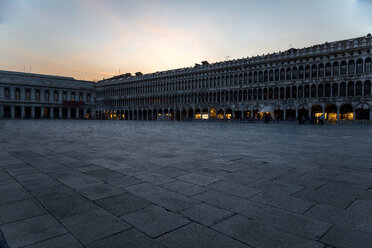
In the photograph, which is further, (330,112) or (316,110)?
(316,110)

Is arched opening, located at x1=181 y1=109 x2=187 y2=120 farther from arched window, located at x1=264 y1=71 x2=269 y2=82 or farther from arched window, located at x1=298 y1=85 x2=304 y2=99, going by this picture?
arched window, located at x1=298 y1=85 x2=304 y2=99

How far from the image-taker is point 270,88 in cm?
5447

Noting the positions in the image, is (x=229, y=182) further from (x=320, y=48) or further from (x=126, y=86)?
(x=126, y=86)

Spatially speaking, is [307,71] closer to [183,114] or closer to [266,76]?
[266,76]

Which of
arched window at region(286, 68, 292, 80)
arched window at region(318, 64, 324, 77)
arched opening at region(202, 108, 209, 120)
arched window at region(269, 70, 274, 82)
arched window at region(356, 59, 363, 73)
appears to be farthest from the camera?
arched opening at region(202, 108, 209, 120)

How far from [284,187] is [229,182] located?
827mm

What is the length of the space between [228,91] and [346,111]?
25.8 meters

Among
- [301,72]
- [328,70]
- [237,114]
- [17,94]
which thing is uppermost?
[301,72]

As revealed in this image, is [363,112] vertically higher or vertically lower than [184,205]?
higher

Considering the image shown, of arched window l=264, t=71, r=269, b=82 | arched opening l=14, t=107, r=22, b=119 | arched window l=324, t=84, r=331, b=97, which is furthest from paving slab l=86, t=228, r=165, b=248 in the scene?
arched opening l=14, t=107, r=22, b=119

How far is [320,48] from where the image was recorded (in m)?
48.1

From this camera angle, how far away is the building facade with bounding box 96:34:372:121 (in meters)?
44.6

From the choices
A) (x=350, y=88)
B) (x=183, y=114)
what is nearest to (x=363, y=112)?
(x=350, y=88)

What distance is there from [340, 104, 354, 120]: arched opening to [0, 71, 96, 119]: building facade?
80.6 metres
